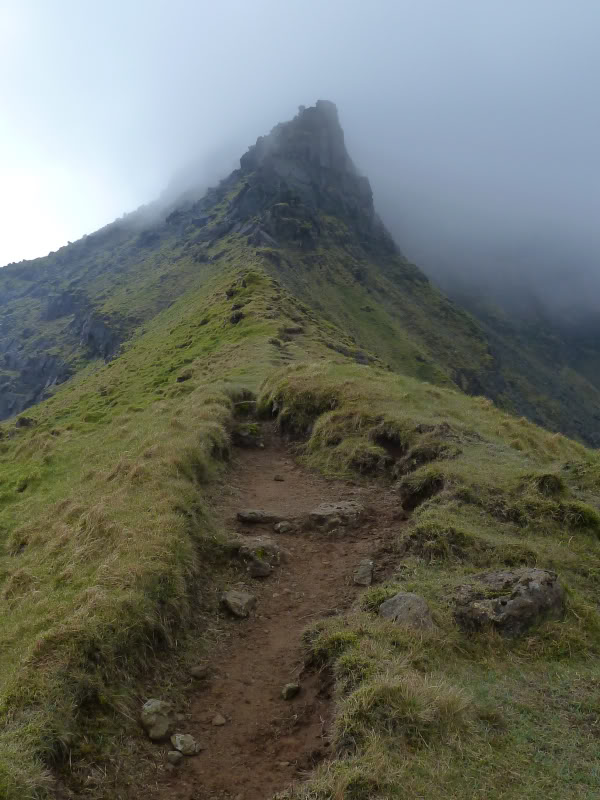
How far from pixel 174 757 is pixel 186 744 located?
227mm

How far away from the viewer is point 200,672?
8422 mm

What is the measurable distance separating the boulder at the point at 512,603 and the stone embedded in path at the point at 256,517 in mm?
5899

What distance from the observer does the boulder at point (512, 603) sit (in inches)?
337

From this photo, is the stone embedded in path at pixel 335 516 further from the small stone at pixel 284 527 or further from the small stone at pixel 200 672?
the small stone at pixel 200 672

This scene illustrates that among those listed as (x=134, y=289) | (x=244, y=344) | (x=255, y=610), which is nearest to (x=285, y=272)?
(x=134, y=289)

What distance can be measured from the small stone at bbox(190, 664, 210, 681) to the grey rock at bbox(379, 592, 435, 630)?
294cm

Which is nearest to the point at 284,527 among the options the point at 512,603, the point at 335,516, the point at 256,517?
the point at 256,517

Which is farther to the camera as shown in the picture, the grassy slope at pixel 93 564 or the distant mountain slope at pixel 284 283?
the distant mountain slope at pixel 284 283

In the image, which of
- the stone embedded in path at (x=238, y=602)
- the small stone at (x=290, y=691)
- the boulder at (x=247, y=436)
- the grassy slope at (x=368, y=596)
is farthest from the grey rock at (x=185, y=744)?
the boulder at (x=247, y=436)

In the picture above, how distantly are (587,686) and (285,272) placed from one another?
123642 mm

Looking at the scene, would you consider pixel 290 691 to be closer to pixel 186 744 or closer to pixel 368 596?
pixel 186 744

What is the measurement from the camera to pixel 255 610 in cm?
1031

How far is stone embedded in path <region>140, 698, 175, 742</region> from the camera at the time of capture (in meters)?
7.02

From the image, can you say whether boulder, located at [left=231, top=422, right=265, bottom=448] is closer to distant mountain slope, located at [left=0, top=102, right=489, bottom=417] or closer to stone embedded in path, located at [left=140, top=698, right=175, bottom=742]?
stone embedded in path, located at [left=140, top=698, right=175, bottom=742]
